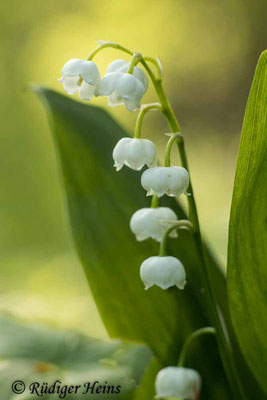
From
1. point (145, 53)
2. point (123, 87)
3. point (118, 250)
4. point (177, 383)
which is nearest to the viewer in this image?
point (123, 87)

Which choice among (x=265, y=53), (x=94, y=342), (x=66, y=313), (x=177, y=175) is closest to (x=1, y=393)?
(x=94, y=342)

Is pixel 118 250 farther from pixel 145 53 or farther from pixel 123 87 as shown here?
pixel 145 53

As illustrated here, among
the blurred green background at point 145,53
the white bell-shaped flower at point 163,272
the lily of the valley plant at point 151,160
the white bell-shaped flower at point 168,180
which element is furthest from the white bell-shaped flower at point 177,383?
the blurred green background at point 145,53

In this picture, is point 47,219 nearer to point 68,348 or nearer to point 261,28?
point 261,28

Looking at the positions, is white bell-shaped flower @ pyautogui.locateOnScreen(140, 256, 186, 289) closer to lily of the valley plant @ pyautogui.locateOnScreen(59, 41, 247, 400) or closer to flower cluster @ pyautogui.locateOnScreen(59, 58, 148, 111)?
lily of the valley plant @ pyautogui.locateOnScreen(59, 41, 247, 400)

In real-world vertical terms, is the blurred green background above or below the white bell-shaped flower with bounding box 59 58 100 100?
above

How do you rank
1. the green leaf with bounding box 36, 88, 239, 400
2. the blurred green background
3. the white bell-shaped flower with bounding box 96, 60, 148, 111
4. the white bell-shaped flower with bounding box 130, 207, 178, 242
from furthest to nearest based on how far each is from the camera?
the blurred green background, the green leaf with bounding box 36, 88, 239, 400, the white bell-shaped flower with bounding box 130, 207, 178, 242, the white bell-shaped flower with bounding box 96, 60, 148, 111

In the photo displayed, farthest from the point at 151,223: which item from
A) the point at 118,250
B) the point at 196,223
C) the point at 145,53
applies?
the point at 145,53

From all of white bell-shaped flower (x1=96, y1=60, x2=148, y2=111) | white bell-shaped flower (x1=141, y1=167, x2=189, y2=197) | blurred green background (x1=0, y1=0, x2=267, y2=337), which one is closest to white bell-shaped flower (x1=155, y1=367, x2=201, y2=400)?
white bell-shaped flower (x1=141, y1=167, x2=189, y2=197)
